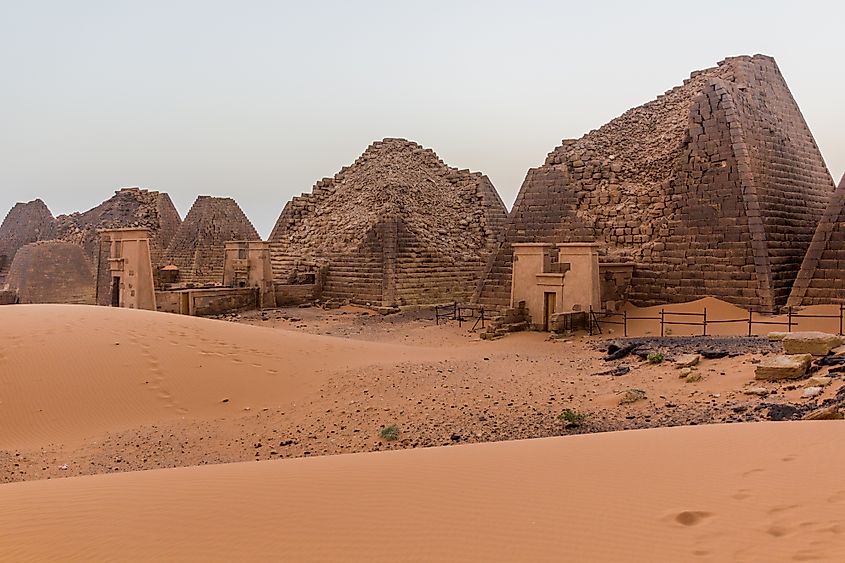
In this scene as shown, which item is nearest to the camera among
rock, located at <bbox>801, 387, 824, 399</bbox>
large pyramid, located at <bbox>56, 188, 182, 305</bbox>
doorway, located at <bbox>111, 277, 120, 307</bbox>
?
rock, located at <bbox>801, 387, 824, 399</bbox>

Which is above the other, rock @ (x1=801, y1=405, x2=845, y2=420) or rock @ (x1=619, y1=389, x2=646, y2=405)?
rock @ (x1=801, y1=405, x2=845, y2=420)

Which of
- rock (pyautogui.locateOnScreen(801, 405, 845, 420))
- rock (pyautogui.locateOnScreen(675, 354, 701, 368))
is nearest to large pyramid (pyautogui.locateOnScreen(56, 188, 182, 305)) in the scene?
rock (pyautogui.locateOnScreen(675, 354, 701, 368))

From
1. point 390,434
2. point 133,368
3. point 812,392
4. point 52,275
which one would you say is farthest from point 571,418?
point 52,275

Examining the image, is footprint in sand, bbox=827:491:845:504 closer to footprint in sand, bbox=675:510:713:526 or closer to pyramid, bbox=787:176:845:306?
footprint in sand, bbox=675:510:713:526

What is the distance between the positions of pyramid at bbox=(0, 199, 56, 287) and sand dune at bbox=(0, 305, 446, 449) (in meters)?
35.3

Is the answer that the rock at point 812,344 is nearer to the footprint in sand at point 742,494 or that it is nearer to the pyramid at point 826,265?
the footprint in sand at point 742,494

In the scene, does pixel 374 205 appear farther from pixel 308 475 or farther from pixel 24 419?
pixel 308 475

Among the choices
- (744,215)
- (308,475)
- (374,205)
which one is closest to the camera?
(308,475)

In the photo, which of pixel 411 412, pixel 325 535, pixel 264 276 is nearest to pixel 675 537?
pixel 325 535

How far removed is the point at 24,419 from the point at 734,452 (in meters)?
8.87

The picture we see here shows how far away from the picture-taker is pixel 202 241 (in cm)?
4075

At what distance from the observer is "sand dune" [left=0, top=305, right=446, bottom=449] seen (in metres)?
9.77

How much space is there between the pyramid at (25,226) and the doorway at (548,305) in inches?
1489

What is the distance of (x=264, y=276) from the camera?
2725cm
